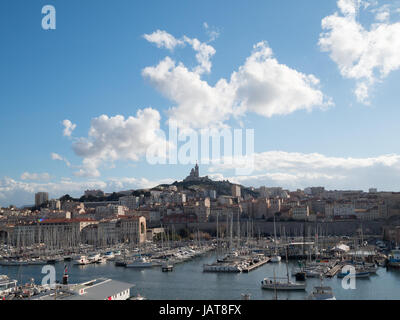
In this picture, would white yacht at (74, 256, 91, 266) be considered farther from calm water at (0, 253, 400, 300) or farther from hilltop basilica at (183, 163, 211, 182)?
hilltop basilica at (183, 163, 211, 182)

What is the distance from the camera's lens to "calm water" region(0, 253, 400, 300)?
10.8m

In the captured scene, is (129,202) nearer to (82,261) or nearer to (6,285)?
(82,261)

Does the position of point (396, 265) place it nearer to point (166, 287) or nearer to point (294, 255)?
point (294, 255)

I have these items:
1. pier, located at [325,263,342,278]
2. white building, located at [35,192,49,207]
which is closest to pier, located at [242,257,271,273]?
pier, located at [325,263,342,278]

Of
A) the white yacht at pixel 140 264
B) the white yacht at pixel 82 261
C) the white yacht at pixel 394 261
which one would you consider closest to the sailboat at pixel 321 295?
the white yacht at pixel 394 261

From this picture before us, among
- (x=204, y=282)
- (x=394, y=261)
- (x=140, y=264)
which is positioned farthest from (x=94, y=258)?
(x=394, y=261)

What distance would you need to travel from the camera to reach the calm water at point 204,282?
10773 millimetres

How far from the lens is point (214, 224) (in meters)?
32.6

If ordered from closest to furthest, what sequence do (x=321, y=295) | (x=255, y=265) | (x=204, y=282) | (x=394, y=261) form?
1. (x=321, y=295)
2. (x=204, y=282)
3. (x=394, y=261)
4. (x=255, y=265)

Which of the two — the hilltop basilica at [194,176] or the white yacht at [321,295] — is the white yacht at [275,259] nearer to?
the white yacht at [321,295]

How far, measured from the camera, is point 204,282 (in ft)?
42.9

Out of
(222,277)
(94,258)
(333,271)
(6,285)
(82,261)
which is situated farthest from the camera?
(94,258)
